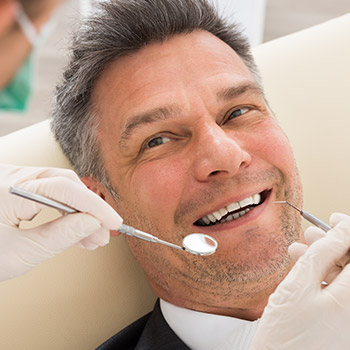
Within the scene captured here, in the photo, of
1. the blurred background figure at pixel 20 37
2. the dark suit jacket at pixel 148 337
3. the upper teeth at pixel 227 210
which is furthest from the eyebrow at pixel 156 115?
the blurred background figure at pixel 20 37

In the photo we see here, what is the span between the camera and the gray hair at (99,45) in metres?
1.32

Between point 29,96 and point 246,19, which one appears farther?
point 246,19

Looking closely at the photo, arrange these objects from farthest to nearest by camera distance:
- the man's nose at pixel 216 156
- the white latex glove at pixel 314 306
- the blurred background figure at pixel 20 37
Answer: the man's nose at pixel 216 156 → the white latex glove at pixel 314 306 → the blurred background figure at pixel 20 37

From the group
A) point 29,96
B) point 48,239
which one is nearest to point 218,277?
point 48,239

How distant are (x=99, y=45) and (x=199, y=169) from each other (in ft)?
1.43

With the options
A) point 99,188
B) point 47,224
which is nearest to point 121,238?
point 99,188

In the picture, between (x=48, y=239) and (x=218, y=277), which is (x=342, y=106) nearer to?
(x=218, y=277)

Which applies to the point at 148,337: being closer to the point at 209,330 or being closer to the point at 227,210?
the point at 209,330

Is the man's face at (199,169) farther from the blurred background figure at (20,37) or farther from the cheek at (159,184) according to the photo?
the blurred background figure at (20,37)

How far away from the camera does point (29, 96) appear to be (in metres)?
0.25

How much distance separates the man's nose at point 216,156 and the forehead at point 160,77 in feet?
0.37

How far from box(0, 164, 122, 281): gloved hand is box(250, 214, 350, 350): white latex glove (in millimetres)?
336

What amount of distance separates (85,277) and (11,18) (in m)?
1.23

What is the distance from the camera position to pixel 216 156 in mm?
1151
